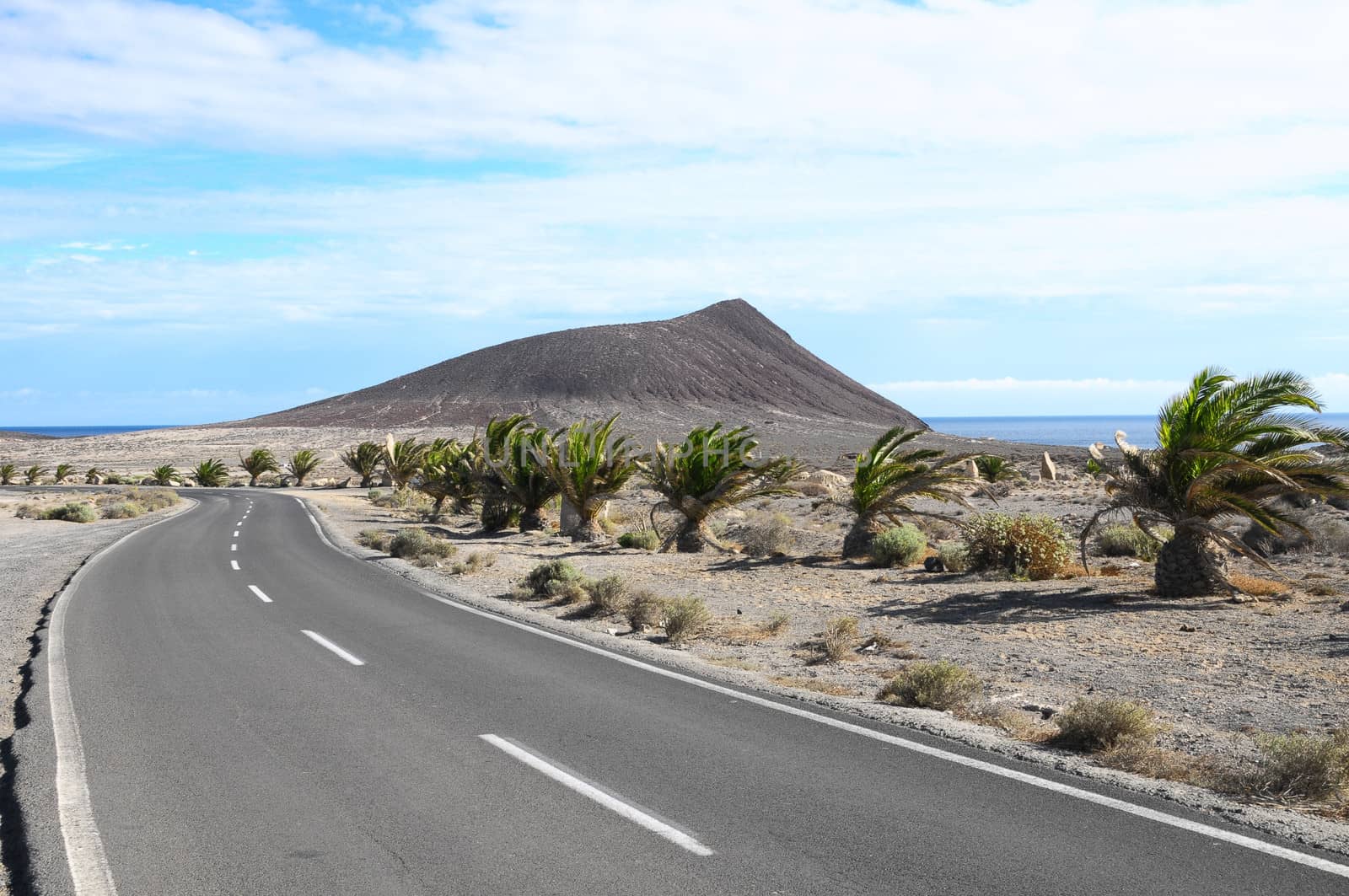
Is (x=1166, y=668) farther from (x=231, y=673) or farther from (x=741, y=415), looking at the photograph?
(x=741, y=415)

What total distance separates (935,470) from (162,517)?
29418mm

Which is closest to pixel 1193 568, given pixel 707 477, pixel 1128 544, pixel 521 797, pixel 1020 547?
pixel 1020 547

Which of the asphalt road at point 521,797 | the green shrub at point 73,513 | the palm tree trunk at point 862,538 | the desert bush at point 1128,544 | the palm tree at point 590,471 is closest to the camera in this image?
the asphalt road at point 521,797

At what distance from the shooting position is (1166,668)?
347 inches

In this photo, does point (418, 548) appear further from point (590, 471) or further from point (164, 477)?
point (164, 477)

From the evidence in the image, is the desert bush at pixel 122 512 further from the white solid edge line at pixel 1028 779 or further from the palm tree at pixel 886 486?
the white solid edge line at pixel 1028 779

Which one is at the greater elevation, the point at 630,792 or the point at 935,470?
the point at 935,470

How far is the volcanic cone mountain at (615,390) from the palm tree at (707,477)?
103392 mm

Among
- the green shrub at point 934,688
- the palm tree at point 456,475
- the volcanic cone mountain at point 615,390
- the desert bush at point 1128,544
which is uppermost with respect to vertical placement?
the volcanic cone mountain at point 615,390

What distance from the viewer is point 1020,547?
1479cm

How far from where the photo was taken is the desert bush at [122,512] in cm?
3734

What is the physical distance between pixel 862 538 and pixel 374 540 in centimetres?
1171

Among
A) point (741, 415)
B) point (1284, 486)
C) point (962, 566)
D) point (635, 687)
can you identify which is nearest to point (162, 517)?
point (962, 566)

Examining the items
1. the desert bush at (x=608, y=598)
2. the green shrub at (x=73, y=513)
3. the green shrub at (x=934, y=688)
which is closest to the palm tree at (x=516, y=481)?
the desert bush at (x=608, y=598)
